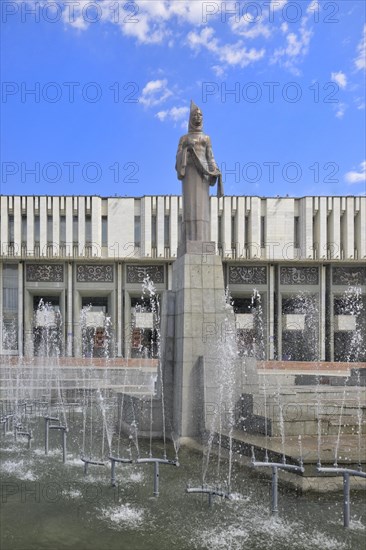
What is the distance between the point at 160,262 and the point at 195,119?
29.3 metres

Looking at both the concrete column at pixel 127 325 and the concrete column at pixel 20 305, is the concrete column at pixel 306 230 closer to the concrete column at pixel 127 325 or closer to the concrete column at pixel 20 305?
the concrete column at pixel 127 325

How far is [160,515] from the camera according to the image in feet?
19.6

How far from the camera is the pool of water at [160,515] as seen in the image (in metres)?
5.26

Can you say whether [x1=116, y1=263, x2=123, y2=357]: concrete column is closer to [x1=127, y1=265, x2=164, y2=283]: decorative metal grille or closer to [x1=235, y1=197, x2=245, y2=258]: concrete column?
[x1=127, y1=265, x2=164, y2=283]: decorative metal grille

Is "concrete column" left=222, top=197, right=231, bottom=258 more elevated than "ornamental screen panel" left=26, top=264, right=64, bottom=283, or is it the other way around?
"concrete column" left=222, top=197, right=231, bottom=258

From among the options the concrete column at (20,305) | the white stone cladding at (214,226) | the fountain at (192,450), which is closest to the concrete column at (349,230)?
the white stone cladding at (214,226)

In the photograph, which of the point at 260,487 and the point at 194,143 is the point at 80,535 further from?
the point at 194,143

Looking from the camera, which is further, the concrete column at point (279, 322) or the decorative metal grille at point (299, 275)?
the decorative metal grille at point (299, 275)

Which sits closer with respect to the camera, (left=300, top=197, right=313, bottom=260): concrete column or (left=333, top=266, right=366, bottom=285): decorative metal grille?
(left=300, top=197, right=313, bottom=260): concrete column

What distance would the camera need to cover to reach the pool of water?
5262mm

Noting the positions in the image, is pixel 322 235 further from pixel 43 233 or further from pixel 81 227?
pixel 43 233

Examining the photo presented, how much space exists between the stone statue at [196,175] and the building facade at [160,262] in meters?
28.3

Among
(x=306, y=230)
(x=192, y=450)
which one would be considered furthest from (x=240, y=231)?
(x=192, y=450)

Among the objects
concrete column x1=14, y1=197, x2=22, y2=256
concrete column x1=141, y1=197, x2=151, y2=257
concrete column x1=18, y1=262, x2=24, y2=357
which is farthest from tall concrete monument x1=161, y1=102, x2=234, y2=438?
concrete column x1=14, y1=197, x2=22, y2=256
